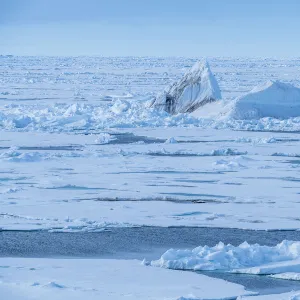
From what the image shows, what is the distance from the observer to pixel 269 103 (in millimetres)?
20328

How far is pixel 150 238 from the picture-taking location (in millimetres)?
7762

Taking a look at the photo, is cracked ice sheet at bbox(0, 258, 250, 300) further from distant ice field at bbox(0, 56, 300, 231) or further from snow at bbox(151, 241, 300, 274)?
distant ice field at bbox(0, 56, 300, 231)

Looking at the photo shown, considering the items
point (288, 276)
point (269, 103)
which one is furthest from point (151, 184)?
point (269, 103)

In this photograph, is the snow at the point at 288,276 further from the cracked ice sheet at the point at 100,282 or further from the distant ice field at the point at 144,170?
the distant ice field at the point at 144,170

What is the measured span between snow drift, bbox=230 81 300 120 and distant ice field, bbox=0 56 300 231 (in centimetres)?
56

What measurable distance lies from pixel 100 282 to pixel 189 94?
15877 millimetres

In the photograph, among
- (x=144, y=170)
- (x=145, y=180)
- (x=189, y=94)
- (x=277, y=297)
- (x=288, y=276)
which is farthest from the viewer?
(x=189, y=94)

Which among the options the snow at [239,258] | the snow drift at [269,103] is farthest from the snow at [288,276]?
the snow drift at [269,103]

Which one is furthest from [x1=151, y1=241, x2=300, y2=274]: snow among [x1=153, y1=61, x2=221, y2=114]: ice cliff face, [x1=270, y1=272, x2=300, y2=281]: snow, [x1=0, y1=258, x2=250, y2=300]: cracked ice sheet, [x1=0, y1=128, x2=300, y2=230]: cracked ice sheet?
[x1=153, y1=61, x2=221, y2=114]: ice cliff face

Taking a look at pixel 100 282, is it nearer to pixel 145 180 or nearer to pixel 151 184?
pixel 151 184

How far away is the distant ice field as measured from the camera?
8.70 m

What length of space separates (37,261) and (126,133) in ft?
34.4

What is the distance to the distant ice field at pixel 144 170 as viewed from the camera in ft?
28.6

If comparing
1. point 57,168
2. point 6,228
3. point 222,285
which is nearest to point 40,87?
point 57,168
